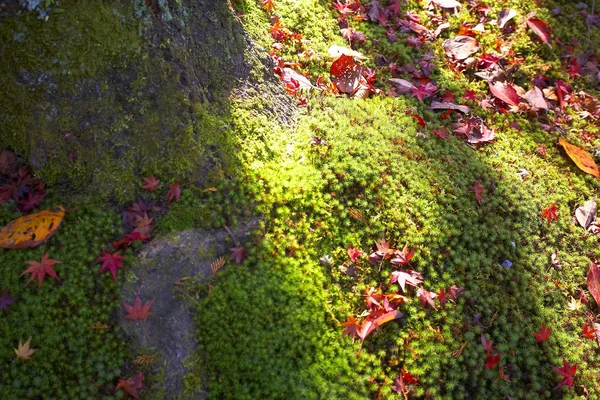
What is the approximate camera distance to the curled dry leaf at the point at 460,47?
4.84 m

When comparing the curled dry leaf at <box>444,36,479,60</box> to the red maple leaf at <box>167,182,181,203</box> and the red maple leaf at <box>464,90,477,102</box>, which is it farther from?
the red maple leaf at <box>167,182,181,203</box>

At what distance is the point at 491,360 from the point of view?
3.16m

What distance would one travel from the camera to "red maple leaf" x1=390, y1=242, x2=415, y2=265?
11.0ft

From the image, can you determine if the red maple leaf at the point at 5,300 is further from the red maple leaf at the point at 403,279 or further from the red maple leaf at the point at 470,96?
the red maple leaf at the point at 470,96

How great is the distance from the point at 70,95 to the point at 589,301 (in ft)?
13.8

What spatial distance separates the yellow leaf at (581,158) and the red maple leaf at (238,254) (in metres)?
3.33

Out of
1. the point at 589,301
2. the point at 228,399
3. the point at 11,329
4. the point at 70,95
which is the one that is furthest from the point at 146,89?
the point at 589,301

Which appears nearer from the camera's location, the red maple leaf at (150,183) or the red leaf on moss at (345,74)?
the red maple leaf at (150,183)

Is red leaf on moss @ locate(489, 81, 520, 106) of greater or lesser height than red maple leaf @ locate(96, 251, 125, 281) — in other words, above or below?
below

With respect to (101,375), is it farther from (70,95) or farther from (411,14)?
(411,14)

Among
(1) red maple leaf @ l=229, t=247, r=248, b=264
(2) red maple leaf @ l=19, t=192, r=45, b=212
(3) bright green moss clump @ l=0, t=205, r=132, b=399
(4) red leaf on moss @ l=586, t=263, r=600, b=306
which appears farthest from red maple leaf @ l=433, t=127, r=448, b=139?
(2) red maple leaf @ l=19, t=192, r=45, b=212

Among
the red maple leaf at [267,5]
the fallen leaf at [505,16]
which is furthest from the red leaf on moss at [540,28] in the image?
the red maple leaf at [267,5]

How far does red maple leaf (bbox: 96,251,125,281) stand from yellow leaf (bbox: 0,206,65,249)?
0.40 metres

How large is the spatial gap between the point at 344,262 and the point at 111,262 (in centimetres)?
162
